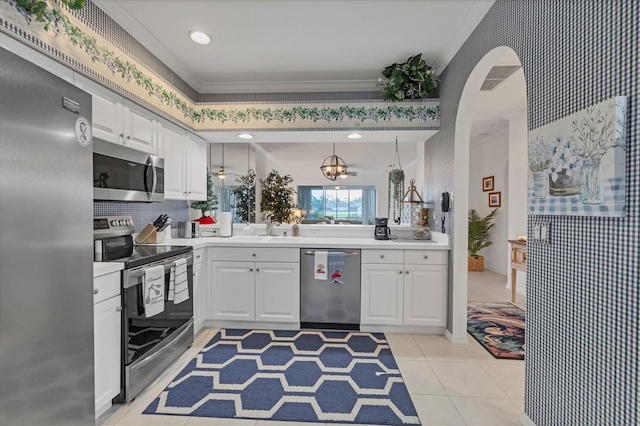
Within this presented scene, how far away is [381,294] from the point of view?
9.98ft

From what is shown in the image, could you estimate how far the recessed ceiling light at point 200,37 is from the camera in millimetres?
2484

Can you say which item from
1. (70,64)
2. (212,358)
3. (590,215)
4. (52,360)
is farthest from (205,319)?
(590,215)

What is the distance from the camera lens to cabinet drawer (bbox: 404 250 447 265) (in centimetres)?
300

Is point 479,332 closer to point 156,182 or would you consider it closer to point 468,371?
point 468,371

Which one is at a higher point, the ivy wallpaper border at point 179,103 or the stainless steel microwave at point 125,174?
the ivy wallpaper border at point 179,103

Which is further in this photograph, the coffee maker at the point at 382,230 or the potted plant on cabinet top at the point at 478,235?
the potted plant on cabinet top at the point at 478,235

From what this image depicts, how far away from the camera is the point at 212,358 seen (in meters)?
2.52

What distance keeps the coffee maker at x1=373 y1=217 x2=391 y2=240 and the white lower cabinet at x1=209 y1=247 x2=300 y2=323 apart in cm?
96

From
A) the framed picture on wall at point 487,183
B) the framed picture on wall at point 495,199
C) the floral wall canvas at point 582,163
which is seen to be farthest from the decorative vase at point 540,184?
the framed picture on wall at point 487,183

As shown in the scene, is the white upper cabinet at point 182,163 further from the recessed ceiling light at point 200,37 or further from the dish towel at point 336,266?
the dish towel at point 336,266

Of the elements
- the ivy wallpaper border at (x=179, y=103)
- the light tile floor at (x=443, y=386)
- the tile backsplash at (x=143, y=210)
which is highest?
the ivy wallpaper border at (x=179, y=103)

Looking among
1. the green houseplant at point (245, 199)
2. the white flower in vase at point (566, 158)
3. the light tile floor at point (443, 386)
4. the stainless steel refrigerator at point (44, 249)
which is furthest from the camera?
the green houseplant at point (245, 199)

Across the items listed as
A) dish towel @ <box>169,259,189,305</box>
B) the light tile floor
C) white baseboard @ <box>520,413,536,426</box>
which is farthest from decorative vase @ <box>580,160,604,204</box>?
dish towel @ <box>169,259,189,305</box>

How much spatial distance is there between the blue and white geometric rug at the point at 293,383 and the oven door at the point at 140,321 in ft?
1.08
